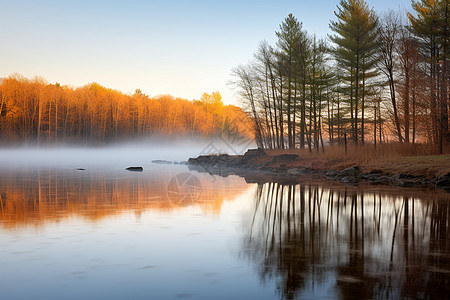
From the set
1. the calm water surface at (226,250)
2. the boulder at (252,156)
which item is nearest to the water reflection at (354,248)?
the calm water surface at (226,250)

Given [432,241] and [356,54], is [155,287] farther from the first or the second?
[356,54]

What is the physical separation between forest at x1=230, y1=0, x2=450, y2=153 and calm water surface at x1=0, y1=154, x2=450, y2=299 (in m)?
17.7

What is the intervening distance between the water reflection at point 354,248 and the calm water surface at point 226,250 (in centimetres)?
2

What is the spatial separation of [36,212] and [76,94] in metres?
84.7

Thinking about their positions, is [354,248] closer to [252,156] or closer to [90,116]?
[252,156]

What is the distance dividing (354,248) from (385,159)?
22029mm

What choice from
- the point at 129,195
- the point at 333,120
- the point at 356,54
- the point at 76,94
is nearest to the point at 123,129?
the point at 76,94

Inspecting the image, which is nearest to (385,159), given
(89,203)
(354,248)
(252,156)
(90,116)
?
(252,156)

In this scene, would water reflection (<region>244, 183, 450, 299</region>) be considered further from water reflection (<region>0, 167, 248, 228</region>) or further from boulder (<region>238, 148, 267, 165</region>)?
boulder (<region>238, 148, 267, 165</region>)

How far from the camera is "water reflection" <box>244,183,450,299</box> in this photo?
5602mm

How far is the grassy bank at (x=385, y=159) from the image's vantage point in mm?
23000

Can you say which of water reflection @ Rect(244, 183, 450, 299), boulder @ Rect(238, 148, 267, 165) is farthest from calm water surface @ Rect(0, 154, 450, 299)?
boulder @ Rect(238, 148, 267, 165)

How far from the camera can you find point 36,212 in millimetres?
12656

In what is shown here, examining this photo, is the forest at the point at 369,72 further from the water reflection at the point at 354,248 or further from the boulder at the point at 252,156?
the water reflection at the point at 354,248
